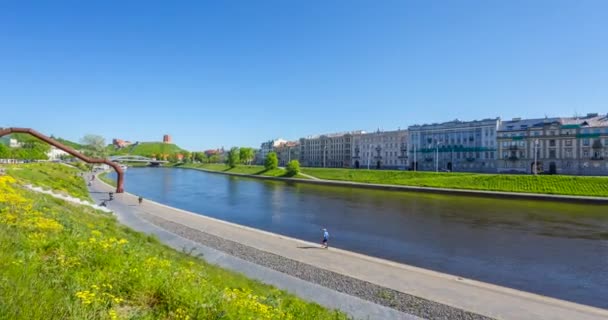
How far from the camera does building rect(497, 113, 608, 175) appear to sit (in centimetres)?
7156

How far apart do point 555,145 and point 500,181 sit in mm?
28106

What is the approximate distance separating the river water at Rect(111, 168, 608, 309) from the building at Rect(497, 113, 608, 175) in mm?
35632

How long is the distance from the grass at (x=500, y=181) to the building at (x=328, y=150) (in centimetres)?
4748

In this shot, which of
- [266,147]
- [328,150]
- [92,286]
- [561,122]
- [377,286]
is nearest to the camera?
[92,286]

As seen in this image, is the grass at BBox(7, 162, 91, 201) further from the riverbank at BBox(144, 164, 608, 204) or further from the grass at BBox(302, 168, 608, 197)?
the grass at BBox(302, 168, 608, 197)

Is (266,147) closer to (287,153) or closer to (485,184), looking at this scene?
(287,153)

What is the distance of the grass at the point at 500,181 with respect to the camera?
53.2 m

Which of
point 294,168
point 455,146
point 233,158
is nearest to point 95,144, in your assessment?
point 233,158

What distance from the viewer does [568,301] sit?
15.2 metres

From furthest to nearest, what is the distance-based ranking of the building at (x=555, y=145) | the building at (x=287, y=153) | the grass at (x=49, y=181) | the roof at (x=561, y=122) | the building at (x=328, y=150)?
1. the building at (x=287, y=153)
2. the building at (x=328, y=150)
3. the roof at (x=561, y=122)
4. the building at (x=555, y=145)
5. the grass at (x=49, y=181)

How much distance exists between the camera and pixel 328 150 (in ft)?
463

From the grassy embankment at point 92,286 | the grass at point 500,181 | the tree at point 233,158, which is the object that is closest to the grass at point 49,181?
the grassy embankment at point 92,286

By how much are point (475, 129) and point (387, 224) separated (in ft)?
240

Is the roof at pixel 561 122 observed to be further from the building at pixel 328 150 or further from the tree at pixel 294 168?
the tree at pixel 294 168
